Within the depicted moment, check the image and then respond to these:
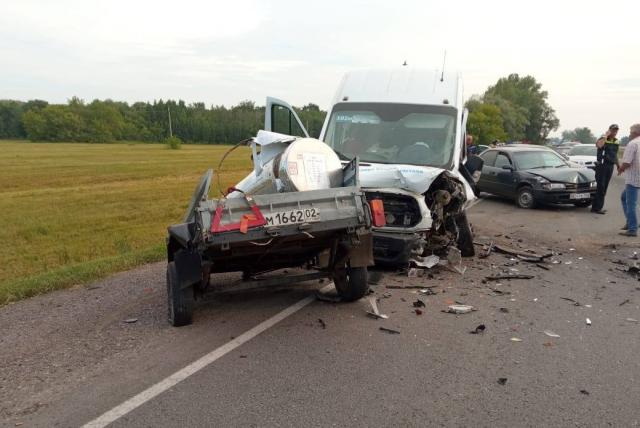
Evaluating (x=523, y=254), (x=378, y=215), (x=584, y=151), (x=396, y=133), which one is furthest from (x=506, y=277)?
(x=584, y=151)

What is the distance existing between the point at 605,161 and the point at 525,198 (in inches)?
79.6

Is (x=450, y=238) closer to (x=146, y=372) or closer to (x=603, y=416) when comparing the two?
(x=603, y=416)

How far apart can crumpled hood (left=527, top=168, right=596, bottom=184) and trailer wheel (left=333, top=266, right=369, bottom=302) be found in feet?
30.6

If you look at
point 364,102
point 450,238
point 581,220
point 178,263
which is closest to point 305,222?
point 178,263

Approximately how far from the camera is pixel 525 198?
534 inches

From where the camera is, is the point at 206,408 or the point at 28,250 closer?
the point at 206,408

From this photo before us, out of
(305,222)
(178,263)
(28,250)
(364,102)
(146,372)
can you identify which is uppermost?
(364,102)

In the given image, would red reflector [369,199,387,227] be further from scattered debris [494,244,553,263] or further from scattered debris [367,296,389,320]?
scattered debris [494,244,553,263]

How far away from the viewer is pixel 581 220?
11469mm

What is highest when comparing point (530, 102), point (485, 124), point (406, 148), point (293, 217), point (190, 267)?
point (530, 102)

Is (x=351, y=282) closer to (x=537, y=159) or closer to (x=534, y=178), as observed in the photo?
(x=534, y=178)

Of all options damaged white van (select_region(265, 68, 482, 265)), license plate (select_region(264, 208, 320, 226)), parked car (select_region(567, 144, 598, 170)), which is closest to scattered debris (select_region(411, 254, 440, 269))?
damaged white van (select_region(265, 68, 482, 265))

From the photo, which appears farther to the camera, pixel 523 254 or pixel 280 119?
pixel 523 254

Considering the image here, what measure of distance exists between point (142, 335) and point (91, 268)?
3.10 metres
